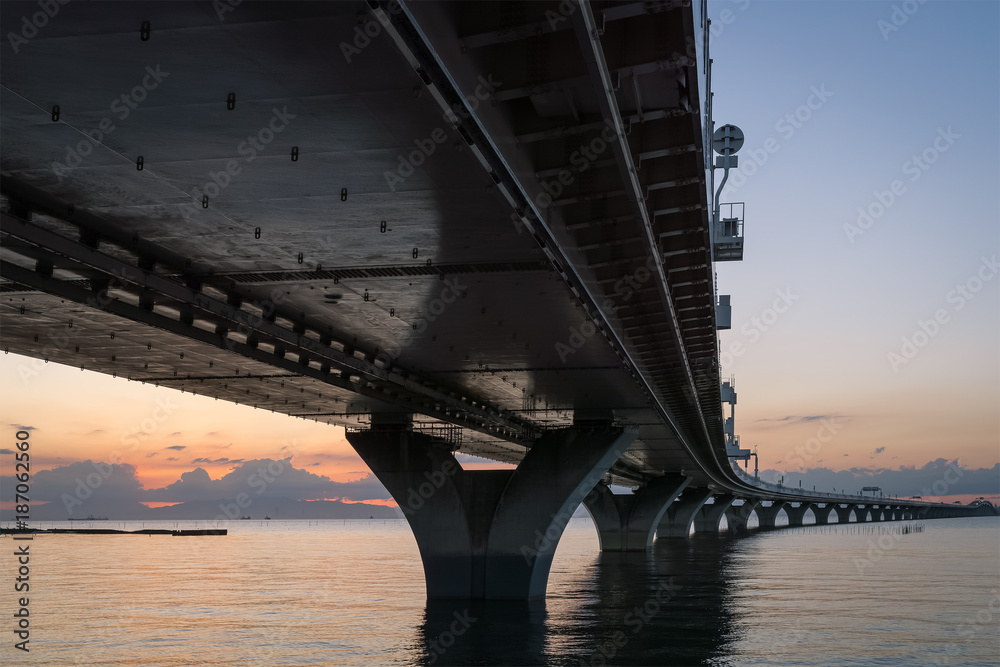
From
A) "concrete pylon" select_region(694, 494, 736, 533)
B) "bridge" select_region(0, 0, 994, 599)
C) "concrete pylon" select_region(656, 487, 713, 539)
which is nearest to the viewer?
"bridge" select_region(0, 0, 994, 599)

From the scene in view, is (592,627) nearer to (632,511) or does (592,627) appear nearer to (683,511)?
(632,511)

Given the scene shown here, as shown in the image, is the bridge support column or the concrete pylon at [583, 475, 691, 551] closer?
the bridge support column

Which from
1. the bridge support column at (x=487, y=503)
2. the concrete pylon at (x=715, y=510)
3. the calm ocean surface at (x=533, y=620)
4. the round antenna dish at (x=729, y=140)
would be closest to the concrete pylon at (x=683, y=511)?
the concrete pylon at (x=715, y=510)

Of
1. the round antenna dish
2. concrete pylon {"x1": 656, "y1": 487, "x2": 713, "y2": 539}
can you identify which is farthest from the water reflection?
concrete pylon {"x1": 656, "y1": 487, "x2": 713, "y2": 539}

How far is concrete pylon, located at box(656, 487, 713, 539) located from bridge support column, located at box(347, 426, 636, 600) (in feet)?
341

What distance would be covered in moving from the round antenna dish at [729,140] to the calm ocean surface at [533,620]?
19216 mm

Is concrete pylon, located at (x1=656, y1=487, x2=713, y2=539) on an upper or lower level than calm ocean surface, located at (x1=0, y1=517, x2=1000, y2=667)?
upper

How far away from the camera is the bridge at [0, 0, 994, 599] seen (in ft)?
44.5

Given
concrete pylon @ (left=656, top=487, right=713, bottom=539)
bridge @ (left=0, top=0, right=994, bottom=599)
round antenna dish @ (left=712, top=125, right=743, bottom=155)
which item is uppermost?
round antenna dish @ (left=712, top=125, right=743, bottom=155)

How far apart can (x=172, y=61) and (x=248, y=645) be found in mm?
27803

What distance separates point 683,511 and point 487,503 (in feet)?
364

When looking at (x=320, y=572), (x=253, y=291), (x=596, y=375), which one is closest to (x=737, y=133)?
(x=596, y=375)

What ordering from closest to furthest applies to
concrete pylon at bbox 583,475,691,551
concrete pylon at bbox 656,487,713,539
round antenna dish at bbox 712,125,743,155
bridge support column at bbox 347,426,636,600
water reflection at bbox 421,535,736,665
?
water reflection at bbox 421,535,736,665
round antenna dish at bbox 712,125,743,155
bridge support column at bbox 347,426,636,600
concrete pylon at bbox 583,475,691,551
concrete pylon at bbox 656,487,713,539

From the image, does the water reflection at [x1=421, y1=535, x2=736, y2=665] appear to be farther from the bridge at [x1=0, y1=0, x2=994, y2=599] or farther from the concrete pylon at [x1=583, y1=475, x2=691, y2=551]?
the concrete pylon at [x1=583, y1=475, x2=691, y2=551]
